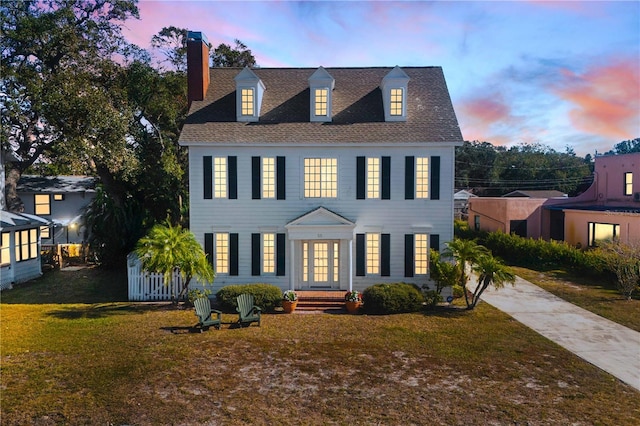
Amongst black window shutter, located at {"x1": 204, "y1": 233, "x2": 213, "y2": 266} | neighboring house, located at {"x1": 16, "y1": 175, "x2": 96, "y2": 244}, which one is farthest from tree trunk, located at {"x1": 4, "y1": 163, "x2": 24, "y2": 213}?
black window shutter, located at {"x1": 204, "y1": 233, "x2": 213, "y2": 266}

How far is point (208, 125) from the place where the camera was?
62.0 ft

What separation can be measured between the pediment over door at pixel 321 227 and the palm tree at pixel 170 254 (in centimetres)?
406

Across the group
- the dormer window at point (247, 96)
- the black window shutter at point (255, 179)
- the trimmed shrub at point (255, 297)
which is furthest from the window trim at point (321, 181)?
the trimmed shrub at point (255, 297)

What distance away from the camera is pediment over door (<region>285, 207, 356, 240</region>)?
1756 cm

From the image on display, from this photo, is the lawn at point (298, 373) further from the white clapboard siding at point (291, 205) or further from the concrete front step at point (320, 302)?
the white clapboard siding at point (291, 205)

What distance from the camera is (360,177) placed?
59.6 feet

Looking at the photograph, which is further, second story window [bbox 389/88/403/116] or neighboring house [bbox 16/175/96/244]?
neighboring house [bbox 16/175/96/244]

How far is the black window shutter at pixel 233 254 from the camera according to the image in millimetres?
18219

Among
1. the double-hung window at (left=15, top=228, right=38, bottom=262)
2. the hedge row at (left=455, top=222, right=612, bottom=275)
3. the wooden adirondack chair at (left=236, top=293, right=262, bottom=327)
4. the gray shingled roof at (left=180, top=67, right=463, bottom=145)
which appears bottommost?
the wooden adirondack chair at (left=236, top=293, right=262, bottom=327)

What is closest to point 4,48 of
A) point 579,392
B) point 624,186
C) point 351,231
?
point 351,231

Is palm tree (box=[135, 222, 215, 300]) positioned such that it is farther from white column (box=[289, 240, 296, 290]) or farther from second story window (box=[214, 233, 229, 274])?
white column (box=[289, 240, 296, 290])

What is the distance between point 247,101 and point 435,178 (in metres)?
9.70

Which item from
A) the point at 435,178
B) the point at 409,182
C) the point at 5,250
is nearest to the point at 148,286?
the point at 5,250

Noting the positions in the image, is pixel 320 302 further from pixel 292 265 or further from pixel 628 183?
pixel 628 183
